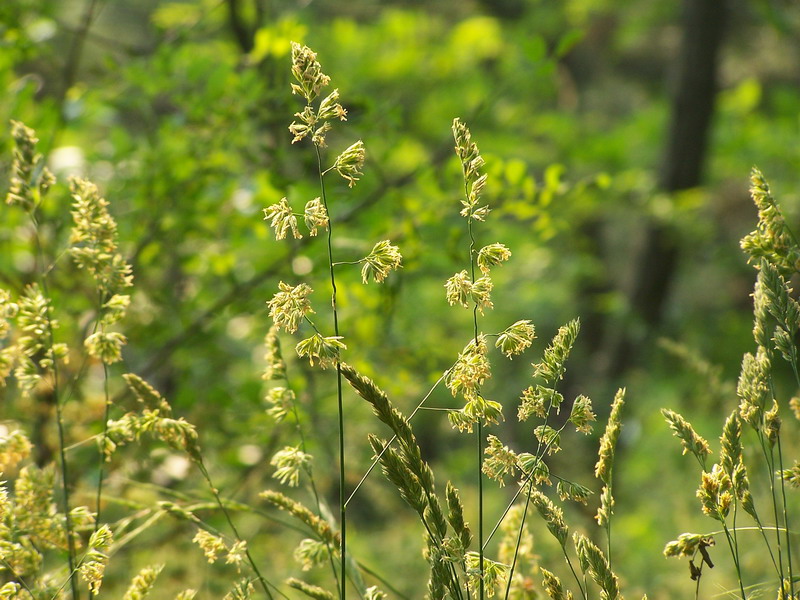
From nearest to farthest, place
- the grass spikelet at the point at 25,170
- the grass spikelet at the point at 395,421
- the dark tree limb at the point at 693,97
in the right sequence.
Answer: the grass spikelet at the point at 395,421 → the grass spikelet at the point at 25,170 → the dark tree limb at the point at 693,97

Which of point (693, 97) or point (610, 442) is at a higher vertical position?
point (693, 97)

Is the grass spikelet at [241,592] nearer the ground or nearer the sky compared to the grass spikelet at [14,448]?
nearer the ground

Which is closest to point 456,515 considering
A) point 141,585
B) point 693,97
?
point 141,585

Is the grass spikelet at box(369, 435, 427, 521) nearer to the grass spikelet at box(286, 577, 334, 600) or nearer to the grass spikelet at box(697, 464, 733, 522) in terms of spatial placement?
the grass spikelet at box(286, 577, 334, 600)

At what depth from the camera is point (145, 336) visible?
2.53 meters

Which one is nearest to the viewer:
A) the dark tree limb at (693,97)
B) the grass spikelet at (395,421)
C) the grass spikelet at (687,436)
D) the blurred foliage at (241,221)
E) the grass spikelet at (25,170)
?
the grass spikelet at (395,421)

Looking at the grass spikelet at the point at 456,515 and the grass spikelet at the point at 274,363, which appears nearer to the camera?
the grass spikelet at the point at 456,515

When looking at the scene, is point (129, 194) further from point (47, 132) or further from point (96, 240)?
point (96, 240)

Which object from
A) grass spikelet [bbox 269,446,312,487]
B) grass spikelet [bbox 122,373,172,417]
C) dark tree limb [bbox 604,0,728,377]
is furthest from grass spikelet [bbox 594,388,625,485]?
dark tree limb [bbox 604,0,728,377]

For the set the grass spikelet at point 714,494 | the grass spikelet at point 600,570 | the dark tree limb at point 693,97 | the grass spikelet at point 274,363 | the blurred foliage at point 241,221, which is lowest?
the grass spikelet at point 600,570

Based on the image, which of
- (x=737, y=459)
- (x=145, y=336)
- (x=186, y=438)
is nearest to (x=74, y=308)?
(x=145, y=336)

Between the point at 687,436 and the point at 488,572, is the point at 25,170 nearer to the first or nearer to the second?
the point at 488,572

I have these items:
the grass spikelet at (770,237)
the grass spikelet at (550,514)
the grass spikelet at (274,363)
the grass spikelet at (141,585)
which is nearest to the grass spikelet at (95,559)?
the grass spikelet at (141,585)

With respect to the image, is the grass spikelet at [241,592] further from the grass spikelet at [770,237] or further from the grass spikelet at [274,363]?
the grass spikelet at [770,237]
